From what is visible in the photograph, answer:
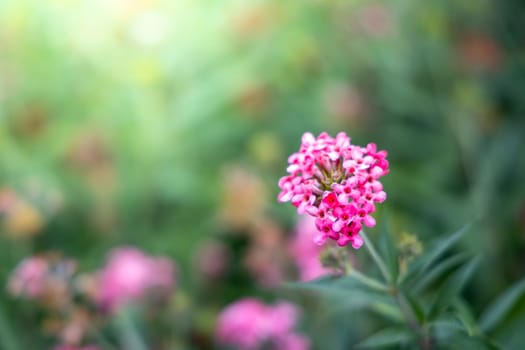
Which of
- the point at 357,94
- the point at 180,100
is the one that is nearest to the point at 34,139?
the point at 180,100

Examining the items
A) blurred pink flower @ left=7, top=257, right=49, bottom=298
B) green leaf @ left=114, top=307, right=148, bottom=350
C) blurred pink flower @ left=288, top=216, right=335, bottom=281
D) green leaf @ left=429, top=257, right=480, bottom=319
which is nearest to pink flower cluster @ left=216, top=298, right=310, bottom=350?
blurred pink flower @ left=288, top=216, right=335, bottom=281

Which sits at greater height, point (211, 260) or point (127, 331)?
point (211, 260)

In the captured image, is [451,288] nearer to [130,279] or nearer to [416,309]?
[416,309]

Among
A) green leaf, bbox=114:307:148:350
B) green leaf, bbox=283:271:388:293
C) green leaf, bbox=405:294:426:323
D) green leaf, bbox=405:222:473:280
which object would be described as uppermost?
green leaf, bbox=114:307:148:350

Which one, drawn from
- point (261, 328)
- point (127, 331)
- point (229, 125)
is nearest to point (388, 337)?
point (261, 328)

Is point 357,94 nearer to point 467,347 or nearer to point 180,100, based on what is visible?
point 180,100

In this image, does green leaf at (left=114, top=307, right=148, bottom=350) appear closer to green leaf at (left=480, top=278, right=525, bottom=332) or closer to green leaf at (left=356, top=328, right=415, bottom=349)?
green leaf at (left=356, top=328, right=415, bottom=349)
